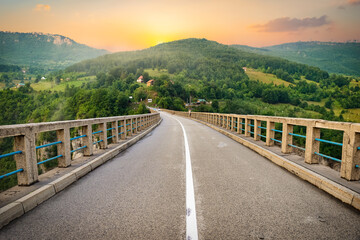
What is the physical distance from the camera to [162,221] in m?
3.21

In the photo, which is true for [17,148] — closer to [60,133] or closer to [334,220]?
[60,133]

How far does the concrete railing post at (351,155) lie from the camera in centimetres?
434

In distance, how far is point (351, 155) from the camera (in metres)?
4.38

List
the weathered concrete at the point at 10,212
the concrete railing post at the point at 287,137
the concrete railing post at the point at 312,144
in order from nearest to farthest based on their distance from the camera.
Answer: the weathered concrete at the point at 10,212
the concrete railing post at the point at 312,144
the concrete railing post at the point at 287,137

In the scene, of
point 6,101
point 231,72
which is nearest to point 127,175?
point 6,101

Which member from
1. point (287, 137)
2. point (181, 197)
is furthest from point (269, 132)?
point (181, 197)

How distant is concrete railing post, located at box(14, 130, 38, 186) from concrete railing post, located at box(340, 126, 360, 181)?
6074mm

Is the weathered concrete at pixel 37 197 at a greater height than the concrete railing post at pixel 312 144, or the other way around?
the concrete railing post at pixel 312 144

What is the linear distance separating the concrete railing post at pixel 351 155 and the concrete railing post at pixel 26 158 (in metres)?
6.07

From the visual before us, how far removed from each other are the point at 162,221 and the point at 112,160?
4.83 meters

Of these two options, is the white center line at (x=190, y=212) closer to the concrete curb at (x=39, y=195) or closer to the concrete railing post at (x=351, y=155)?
the concrete curb at (x=39, y=195)

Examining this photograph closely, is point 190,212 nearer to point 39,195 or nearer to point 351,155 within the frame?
point 39,195

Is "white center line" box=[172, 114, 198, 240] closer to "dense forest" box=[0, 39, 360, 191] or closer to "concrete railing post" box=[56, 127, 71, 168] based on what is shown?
"concrete railing post" box=[56, 127, 71, 168]

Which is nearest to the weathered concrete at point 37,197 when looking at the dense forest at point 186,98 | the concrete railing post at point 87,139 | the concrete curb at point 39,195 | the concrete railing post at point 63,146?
the concrete curb at point 39,195
